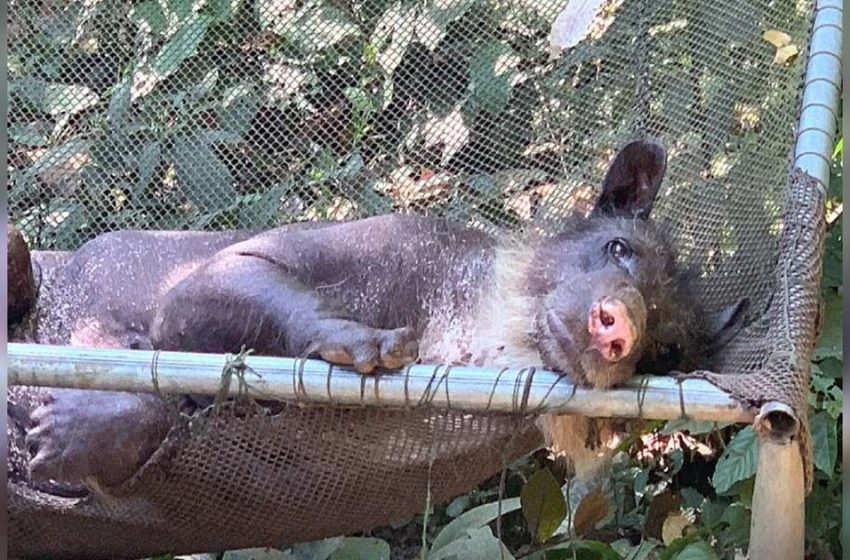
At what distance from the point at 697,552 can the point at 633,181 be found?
777 millimetres

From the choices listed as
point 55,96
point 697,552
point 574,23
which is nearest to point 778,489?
point 697,552

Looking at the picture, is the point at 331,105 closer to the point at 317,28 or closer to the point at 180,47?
the point at 317,28

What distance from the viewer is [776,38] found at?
273cm

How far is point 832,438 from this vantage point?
2.94 metres

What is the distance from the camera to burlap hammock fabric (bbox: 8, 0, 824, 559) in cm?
238

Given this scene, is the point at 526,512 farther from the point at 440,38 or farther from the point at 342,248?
the point at 440,38

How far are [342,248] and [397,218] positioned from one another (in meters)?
0.14

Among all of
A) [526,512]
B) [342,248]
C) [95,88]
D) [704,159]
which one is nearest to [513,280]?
[342,248]

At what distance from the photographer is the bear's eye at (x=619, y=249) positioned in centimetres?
254

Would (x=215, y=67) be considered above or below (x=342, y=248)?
above

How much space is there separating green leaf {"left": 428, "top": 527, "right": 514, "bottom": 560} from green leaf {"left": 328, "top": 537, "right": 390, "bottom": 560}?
175 millimetres

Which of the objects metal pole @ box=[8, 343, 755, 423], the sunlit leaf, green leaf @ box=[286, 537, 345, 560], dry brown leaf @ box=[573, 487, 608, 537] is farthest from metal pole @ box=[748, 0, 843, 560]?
green leaf @ box=[286, 537, 345, 560]

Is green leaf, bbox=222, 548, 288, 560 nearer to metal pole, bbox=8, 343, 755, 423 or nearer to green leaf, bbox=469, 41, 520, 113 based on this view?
green leaf, bbox=469, 41, 520, 113

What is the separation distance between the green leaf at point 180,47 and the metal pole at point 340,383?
1.52 m
